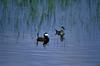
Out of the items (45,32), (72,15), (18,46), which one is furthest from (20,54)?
(72,15)

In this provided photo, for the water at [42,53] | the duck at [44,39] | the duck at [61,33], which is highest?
the duck at [61,33]

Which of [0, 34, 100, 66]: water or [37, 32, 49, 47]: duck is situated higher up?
[37, 32, 49, 47]: duck

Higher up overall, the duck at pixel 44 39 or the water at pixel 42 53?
the duck at pixel 44 39

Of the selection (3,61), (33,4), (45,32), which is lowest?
(3,61)

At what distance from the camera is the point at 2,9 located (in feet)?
9.11

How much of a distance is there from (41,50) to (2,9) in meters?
0.39

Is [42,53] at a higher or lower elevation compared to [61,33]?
lower

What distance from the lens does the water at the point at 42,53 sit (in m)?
2.73

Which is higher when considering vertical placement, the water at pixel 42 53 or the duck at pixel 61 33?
the duck at pixel 61 33

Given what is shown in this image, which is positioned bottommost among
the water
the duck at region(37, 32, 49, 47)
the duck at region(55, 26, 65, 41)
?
the water

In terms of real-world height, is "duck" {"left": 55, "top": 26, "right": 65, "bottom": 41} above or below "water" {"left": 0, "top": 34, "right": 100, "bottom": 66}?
above

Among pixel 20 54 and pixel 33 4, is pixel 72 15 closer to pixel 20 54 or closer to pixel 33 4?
pixel 33 4

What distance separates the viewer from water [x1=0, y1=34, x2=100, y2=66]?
8.95 ft

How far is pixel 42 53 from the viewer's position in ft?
9.04
